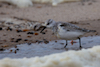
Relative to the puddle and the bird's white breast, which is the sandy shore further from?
A: the bird's white breast

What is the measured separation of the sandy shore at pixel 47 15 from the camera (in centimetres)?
617

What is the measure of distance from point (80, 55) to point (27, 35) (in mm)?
4886

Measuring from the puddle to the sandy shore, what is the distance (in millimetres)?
395

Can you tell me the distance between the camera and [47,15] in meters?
9.26

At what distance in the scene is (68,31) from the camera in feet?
16.4

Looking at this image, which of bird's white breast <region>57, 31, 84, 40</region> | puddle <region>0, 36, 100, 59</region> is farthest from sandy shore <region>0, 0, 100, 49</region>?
bird's white breast <region>57, 31, 84, 40</region>

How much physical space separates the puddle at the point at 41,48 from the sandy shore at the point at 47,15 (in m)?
0.40

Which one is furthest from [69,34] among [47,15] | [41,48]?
[47,15]

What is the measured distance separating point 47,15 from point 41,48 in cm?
429

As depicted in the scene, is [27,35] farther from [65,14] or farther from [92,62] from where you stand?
[92,62]

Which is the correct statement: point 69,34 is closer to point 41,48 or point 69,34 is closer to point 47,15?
point 41,48

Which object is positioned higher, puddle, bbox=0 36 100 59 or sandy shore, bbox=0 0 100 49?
sandy shore, bbox=0 0 100 49

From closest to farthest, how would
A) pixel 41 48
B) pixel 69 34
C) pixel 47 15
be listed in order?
1. pixel 69 34
2. pixel 41 48
3. pixel 47 15

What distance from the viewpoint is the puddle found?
15.1 ft
